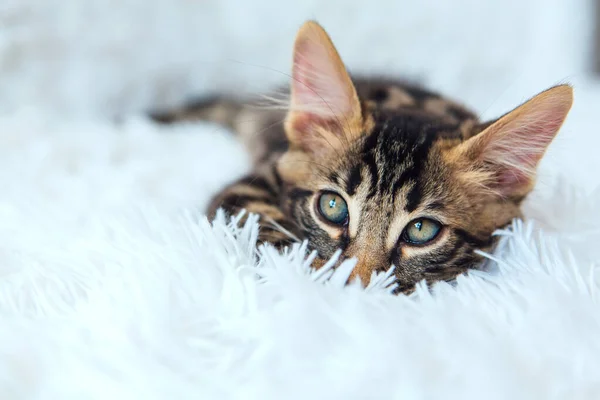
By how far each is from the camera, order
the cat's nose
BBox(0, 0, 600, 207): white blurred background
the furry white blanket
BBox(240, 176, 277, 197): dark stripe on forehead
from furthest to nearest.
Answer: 1. BBox(0, 0, 600, 207): white blurred background
2. BBox(240, 176, 277, 197): dark stripe on forehead
3. the cat's nose
4. the furry white blanket

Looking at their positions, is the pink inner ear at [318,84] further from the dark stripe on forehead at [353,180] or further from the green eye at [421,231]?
the green eye at [421,231]

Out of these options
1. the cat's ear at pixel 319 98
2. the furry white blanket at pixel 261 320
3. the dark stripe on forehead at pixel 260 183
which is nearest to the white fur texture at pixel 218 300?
the furry white blanket at pixel 261 320

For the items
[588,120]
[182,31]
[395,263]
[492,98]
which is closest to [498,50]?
[492,98]

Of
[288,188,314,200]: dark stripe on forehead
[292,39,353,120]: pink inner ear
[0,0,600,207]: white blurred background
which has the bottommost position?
[288,188,314,200]: dark stripe on forehead

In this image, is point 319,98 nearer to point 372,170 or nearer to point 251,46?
point 372,170

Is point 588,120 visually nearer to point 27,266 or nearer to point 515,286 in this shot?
point 515,286

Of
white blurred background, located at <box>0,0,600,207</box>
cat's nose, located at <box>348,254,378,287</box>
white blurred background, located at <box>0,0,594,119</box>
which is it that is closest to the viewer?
cat's nose, located at <box>348,254,378,287</box>

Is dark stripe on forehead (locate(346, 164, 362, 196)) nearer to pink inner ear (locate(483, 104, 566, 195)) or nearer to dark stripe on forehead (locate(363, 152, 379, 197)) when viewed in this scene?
dark stripe on forehead (locate(363, 152, 379, 197))

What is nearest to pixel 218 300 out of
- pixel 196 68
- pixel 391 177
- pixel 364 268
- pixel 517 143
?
pixel 364 268

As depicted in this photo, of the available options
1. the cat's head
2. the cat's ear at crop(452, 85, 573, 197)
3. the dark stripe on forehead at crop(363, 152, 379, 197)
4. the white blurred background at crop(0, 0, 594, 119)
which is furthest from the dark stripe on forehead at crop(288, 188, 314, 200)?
the white blurred background at crop(0, 0, 594, 119)
